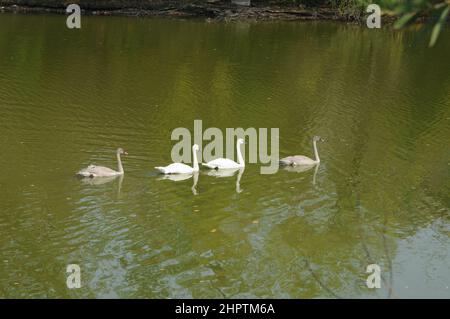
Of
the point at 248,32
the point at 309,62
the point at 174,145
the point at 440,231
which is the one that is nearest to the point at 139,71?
the point at 309,62

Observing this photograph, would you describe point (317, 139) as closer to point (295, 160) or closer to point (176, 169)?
point (295, 160)

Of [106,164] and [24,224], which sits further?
[106,164]

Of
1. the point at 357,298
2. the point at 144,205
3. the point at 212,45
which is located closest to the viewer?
the point at 357,298

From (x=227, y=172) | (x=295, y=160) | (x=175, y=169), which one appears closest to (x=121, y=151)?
(x=175, y=169)

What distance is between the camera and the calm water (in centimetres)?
1231

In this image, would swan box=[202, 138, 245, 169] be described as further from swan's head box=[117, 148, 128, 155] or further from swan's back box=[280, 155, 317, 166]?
swan's head box=[117, 148, 128, 155]

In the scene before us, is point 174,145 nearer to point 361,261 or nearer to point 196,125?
point 196,125

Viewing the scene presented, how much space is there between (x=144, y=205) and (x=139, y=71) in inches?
597

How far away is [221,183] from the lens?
55.7ft

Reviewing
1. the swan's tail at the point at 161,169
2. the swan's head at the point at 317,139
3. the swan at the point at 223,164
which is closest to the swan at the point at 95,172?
the swan's tail at the point at 161,169

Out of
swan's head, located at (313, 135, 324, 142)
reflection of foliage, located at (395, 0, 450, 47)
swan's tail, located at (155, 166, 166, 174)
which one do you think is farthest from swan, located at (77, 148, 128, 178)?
reflection of foliage, located at (395, 0, 450, 47)

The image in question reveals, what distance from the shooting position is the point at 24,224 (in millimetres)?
13930

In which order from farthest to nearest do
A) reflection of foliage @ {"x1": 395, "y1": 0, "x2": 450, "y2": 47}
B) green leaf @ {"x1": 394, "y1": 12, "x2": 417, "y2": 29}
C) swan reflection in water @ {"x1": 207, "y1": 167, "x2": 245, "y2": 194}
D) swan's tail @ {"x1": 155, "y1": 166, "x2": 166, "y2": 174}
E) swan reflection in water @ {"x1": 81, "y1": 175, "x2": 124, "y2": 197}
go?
swan reflection in water @ {"x1": 207, "y1": 167, "x2": 245, "y2": 194} → swan's tail @ {"x1": 155, "y1": 166, "x2": 166, "y2": 174} → swan reflection in water @ {"x1": 81, "y1": 175, "x2": 124, "y2": 197} → green leaf @ {"x1": 394, "y1": 12, "x2": 417, "y2": 29} → reflection of foliage @ {"x1": 395, "y1": 0, "x2": 450, "y2": 47}

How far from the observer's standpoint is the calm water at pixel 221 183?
40.4 ft
